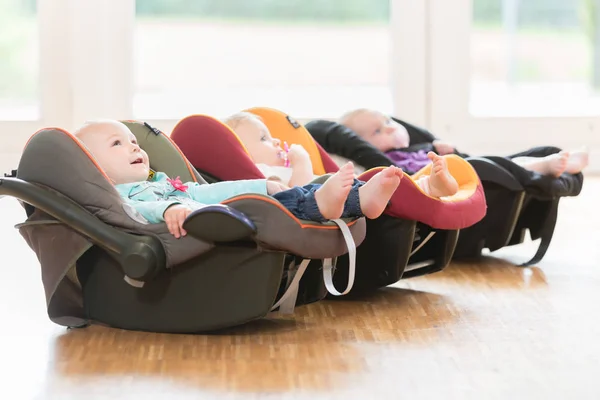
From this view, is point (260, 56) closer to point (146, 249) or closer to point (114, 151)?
point (114, 151)

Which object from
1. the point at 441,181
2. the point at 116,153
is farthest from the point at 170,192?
the point at 441,181

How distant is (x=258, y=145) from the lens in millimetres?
2504

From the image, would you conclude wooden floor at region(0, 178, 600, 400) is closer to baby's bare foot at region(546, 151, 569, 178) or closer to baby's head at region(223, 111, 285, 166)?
baby's bare foot at region(546, 151, 569, 178)

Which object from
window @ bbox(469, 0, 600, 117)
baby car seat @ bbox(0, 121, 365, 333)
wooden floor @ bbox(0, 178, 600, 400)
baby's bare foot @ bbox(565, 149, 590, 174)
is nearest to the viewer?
wooden floor @ bbox(0, 178, 600, 400)

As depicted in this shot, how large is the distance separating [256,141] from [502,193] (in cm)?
69

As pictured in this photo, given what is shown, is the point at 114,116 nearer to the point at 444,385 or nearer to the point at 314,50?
the point at 314,50

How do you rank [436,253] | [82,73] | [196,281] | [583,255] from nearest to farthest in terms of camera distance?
[196,281]
[436,253]
[583,255]
[82,73]

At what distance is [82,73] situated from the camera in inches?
179

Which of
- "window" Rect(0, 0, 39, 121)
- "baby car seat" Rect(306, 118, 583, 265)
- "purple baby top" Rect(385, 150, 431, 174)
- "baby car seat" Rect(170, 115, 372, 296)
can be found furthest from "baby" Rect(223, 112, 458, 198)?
"window" Rect(0, 0, 39, 121)

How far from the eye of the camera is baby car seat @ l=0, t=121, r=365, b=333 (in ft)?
6.04

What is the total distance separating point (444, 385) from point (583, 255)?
4.51ft

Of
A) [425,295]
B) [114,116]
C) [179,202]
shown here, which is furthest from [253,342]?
[114,116]

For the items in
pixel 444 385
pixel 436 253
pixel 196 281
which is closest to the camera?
pixel 444 385

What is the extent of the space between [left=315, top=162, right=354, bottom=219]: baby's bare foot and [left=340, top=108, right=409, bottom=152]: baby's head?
41.4 inches
